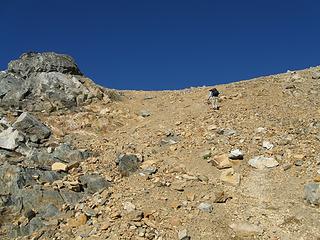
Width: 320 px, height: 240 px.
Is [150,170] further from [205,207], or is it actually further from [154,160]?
[205,207]

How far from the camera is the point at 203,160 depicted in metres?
17.8

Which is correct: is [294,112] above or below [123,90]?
below

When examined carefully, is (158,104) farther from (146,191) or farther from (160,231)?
(160,231)

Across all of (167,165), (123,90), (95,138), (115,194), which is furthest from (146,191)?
(123,90)

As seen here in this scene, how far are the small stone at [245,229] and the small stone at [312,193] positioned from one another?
2.27 m

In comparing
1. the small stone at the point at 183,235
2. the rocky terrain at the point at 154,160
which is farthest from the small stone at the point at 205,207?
the small stone at the point at 183,235

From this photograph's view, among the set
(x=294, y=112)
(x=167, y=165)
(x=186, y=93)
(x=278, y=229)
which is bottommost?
(x=278, y=229)

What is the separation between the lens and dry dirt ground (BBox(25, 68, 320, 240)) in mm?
13797

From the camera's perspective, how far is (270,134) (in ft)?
61.4

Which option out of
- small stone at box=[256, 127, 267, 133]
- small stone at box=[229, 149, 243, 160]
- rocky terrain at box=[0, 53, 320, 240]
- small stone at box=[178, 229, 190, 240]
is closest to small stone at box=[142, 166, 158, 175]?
rocky terrain at box=[0, 53, 320, 240]

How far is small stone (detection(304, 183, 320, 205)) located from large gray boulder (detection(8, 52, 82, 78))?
52.5 feet

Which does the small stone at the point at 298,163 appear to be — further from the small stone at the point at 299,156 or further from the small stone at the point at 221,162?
the small stone at the point at 221,162

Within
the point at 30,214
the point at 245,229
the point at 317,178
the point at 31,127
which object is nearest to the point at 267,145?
the point at 317,178

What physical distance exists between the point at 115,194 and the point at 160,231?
2748 mm
